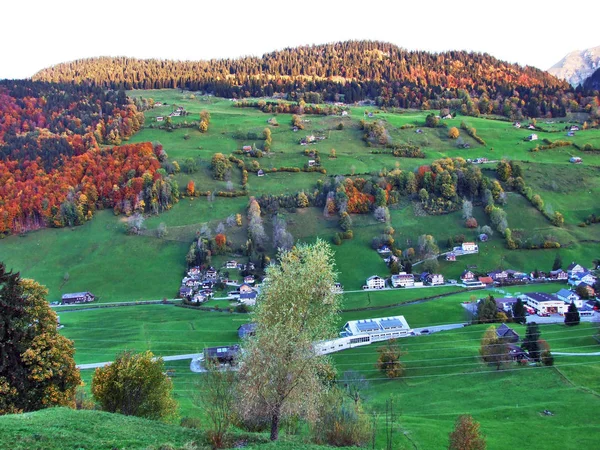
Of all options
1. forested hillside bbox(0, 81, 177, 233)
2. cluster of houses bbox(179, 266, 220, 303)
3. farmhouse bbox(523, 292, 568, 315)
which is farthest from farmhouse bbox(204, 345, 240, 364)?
forested hillside bbox(0, 81, 177, 233)

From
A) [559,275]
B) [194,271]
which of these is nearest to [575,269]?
[559,275]

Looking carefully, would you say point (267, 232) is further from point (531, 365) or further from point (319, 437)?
point (319, 437)

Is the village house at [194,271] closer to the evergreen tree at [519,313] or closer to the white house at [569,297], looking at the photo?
the evergreen tree at [519,313]

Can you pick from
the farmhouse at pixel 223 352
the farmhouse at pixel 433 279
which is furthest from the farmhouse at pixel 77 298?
the farmhouse at pixel 433 279

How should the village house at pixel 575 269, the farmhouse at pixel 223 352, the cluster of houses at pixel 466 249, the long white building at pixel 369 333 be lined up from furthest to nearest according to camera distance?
the cluster of houses at pixel 466 249 < the village house at pixel 575 269 < the long white building at pixel 369 333 < the farmhouse at pixel 223 352

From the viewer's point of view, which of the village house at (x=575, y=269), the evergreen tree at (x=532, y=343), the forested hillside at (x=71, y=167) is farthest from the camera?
the forested hillside at (x=71, y=167)

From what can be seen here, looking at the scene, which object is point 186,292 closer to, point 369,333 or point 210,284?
point 210,284

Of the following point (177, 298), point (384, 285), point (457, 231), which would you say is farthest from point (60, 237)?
point (457, 231)
